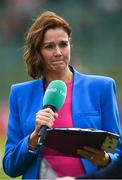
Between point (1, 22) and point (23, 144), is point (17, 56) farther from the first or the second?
point (23, 144)

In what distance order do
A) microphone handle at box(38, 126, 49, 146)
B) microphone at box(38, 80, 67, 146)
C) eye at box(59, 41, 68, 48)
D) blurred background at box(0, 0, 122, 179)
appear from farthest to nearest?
blurred background at box(0, 0, 122, 179), eye at box(59, 41, 68, 48), microphone at box(38, 80, 67, 146), microphone handle at box(38, 126, 49, 146)

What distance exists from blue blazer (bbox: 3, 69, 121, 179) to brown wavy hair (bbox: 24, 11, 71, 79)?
0.11m

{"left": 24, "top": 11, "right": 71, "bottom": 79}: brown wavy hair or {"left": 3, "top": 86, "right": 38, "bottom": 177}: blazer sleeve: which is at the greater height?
{"left": 24, "top": 11, "right": 71, "bottom": 79}: brown wavy hair

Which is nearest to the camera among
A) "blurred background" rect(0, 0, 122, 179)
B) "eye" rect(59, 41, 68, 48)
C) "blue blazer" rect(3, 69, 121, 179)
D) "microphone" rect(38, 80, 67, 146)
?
"microphone" rect(38, 80, 67, 146)

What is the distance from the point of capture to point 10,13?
1142 centimetres

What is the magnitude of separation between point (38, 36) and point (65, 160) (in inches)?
23.3

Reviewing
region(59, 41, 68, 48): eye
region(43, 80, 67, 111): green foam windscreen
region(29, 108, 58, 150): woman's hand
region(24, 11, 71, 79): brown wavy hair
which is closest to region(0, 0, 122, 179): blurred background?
region(24, 11, 71, 79): brown wavy hair

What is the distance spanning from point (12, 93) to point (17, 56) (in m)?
7.57

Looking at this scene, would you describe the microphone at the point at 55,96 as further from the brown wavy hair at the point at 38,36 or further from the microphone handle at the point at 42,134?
the brown wavy hair at the point at 38,36

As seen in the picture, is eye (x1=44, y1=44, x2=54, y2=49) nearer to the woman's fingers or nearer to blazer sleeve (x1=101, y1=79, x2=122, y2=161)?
blazer sleeve (x1=101, y1=79, x2=122, y2=161)

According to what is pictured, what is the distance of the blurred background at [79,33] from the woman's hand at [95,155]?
24.5 feet

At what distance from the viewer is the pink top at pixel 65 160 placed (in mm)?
2832

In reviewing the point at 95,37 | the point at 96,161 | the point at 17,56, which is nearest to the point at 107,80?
the point at 96,161

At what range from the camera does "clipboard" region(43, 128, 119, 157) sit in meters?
2.70
